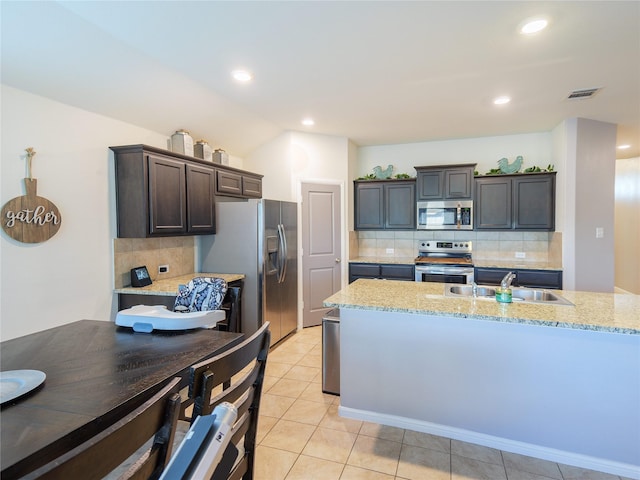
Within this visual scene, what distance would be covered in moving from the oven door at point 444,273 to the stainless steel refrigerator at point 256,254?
1.82 metres

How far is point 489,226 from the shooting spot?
472cm

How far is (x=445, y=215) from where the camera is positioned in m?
4.85

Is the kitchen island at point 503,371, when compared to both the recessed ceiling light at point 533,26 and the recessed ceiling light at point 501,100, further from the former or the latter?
the recessed ceiling light at point 501,100

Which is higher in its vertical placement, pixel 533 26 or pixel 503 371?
pixel 533 26

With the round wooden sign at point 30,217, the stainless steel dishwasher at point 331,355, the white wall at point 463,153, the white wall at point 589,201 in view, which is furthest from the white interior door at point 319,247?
the white wall at point 589,201

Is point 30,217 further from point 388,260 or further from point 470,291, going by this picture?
point 388,260

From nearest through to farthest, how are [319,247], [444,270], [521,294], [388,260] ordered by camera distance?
[521,294], [444,270], [319,247], [388,260]

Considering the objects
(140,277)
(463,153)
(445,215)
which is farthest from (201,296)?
(463,153)

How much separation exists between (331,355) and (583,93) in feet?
11.3

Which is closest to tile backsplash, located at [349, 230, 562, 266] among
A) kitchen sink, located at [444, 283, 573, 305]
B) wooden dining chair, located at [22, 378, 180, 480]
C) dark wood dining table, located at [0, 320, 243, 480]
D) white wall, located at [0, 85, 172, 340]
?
kitchen sink, located at [444, 283, 573, 305]

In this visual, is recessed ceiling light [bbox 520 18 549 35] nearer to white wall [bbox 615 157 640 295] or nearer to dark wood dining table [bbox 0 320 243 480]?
dark wood dining table [bbox 0 320 243 480]

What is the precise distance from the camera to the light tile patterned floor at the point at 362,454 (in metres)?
1.94

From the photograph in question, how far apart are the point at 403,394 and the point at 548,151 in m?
4.17

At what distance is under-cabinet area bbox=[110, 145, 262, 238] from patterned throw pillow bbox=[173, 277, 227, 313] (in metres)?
1.06
